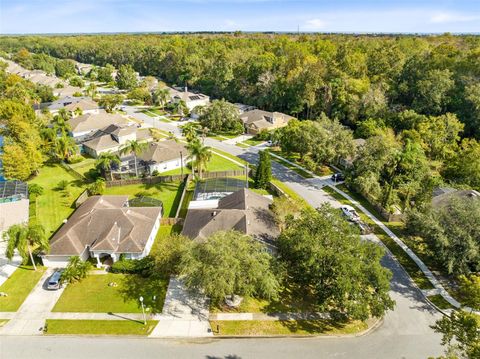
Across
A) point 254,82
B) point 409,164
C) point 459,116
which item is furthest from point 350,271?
point 254,82

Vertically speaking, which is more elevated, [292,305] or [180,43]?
[180,43]

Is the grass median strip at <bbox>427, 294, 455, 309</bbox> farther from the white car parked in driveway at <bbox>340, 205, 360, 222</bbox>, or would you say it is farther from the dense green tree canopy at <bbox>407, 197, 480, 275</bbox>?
the white car parked in driveway at <bbox>340, 205, 360, 222</bbox>

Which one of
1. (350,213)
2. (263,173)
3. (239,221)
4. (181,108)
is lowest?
(350,213)

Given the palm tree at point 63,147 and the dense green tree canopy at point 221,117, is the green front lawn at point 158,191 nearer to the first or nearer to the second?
the palm tree at point 63,147

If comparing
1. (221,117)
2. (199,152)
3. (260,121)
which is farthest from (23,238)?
(260,121)

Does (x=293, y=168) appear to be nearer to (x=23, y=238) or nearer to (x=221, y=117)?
(x=221, y=117)

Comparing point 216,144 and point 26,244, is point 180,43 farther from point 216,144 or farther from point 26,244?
point 26,244
